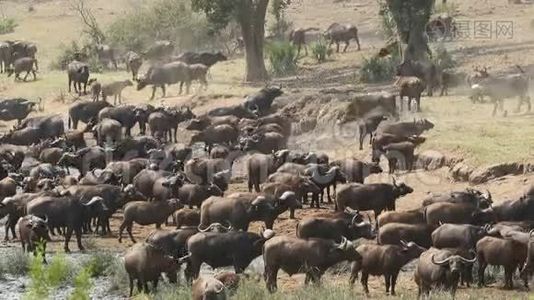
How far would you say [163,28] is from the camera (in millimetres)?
50219

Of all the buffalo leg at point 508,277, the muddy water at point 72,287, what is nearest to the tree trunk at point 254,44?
the muddy water at point 72,287

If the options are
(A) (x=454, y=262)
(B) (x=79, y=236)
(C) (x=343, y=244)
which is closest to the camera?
(A) (x=454, y=262)

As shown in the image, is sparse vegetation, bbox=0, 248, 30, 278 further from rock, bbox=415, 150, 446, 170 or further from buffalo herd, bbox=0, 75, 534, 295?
rock, bbox=415, 150, 446, 170

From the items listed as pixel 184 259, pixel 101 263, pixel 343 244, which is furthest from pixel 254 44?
pixel 343 244

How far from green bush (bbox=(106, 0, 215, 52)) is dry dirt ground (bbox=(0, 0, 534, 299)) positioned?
3.27 meters

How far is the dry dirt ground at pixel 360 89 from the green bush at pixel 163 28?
10.7ft

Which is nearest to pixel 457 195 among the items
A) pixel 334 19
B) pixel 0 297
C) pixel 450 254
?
pixel 450 254

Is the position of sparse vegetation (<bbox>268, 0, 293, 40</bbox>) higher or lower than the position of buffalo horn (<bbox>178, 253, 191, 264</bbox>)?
lower

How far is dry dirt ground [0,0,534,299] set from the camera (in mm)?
21453

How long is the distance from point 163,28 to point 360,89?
20064mm

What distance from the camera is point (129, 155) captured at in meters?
26.1

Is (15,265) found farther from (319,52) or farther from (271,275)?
(319,52)

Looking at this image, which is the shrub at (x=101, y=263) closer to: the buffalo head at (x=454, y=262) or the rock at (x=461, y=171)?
the buffalo head at (x=454, y=262)

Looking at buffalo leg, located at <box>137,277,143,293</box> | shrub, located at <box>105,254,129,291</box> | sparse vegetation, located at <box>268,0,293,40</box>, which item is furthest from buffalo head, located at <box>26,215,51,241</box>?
sparse vegetation, located at <box>268,0,293,40</box>
